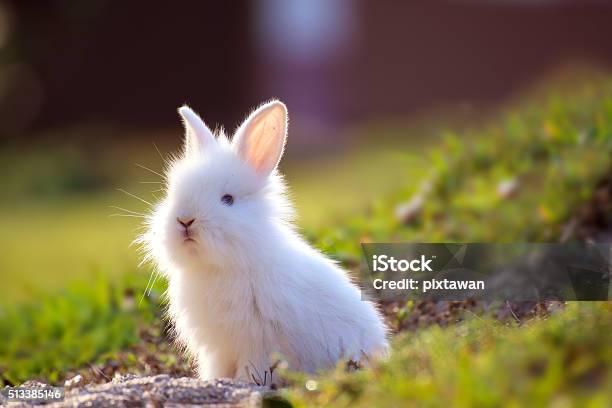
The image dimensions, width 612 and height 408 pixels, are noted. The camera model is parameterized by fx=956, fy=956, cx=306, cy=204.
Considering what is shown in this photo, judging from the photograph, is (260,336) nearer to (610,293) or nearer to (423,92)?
(610,293)

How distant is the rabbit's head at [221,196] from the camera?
4188 millimetres

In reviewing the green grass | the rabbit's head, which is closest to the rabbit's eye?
the rabbit's head

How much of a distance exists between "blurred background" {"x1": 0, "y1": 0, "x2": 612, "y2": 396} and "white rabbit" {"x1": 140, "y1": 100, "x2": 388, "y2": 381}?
2.79ft

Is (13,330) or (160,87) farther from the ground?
(160,87)

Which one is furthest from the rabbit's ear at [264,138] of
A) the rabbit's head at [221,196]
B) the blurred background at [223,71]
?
the blurred background at [223,71]

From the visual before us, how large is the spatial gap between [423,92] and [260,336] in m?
13.0

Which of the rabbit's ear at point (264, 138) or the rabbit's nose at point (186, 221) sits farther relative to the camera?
the rabbit's ear at point (264, 138)

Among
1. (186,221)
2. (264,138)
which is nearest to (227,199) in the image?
(186,221)

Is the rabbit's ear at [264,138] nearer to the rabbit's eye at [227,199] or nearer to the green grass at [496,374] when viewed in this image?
the rabbit's eye at [227,199]

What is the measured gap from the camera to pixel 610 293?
4.11 meters

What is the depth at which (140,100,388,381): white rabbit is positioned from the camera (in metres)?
4.18

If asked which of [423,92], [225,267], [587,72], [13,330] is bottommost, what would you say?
[225,267]

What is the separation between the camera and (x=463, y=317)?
464 cm

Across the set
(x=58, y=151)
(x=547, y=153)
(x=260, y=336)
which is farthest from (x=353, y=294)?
(x=58, y=151)
